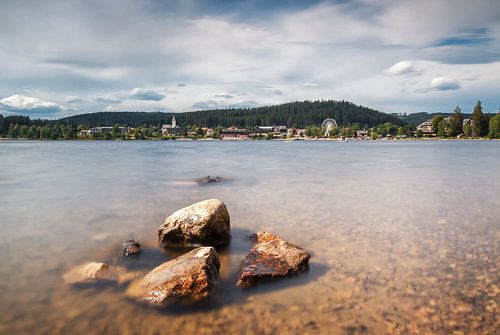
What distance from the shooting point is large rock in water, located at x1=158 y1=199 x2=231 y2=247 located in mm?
10055

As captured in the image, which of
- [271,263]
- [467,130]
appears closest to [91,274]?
[271,263]

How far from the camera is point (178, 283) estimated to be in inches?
281

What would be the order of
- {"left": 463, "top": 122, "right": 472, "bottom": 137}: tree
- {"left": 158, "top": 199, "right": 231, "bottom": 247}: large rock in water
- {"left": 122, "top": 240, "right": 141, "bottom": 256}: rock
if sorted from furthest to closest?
1. {"left": 463, "top": 122, "right": 472, "bottom": 137}: tree
2. {"left": 158, "top": 199, "right": 231, "bottom": 247}: large rock in water
3. {"left": 122, "top": 240, "right": 141, "bottom": 256}: rock

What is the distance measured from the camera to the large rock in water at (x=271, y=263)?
7.85m

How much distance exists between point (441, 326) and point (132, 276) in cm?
623

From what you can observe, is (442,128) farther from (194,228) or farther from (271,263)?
(271,263)

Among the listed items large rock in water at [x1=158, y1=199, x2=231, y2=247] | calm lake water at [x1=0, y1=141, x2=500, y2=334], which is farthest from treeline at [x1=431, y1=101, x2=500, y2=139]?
large rock in water at [x1=158, y1=199, x2=231, y2=247]

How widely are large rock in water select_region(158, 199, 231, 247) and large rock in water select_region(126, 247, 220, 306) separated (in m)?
2.15

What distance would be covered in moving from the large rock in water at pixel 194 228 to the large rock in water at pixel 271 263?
1.64m

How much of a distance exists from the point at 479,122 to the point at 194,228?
15746 centimetres

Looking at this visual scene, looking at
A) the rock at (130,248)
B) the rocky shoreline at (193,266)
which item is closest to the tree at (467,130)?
the rocky shoreline at (193,266)

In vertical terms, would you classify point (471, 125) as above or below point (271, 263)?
above

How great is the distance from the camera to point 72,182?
84.1 ft

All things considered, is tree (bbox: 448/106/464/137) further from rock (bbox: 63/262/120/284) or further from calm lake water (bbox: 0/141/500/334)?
rock (bbox: 63/262/120/284)
